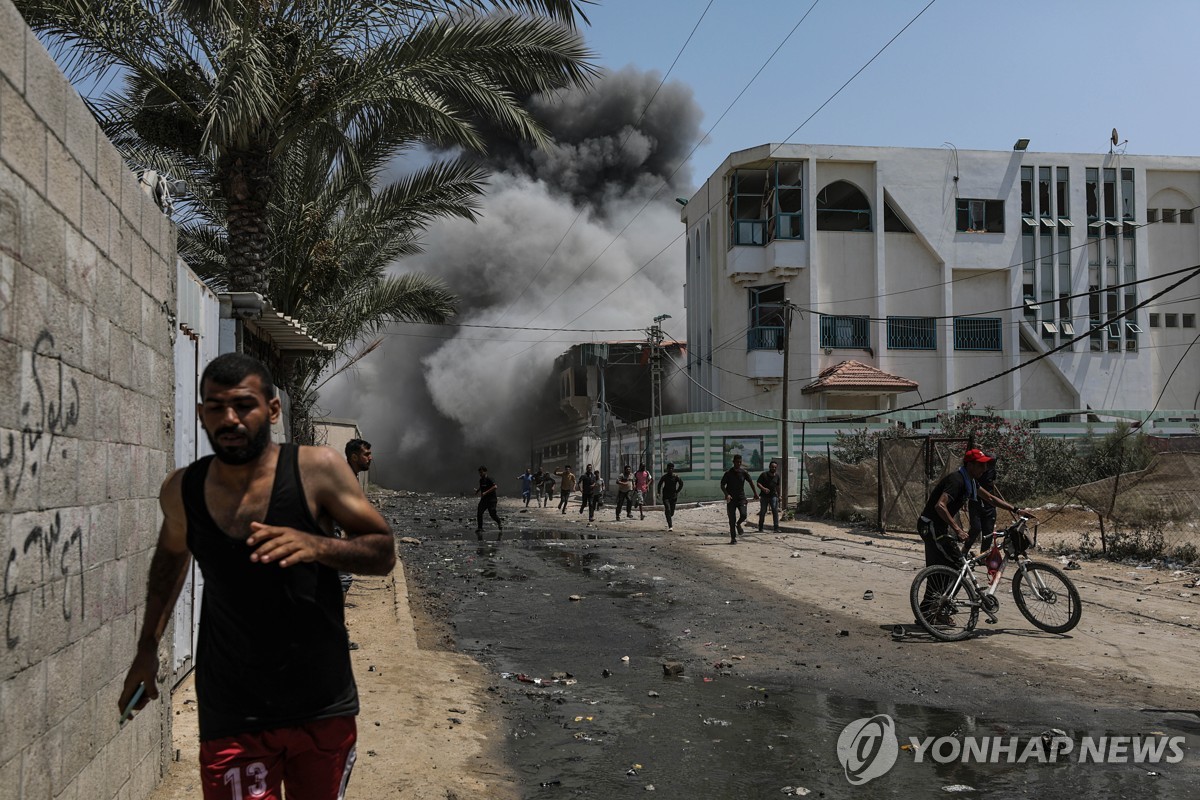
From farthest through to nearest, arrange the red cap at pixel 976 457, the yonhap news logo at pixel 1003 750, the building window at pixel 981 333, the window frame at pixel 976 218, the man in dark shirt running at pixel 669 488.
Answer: the window frame at pixel 976 218 < the building window at pixel 981 333 < the man in dark shirt running at pixel 669 488 < the red cap at pixel 976 457 < the yonhap news logo at pixel 1003 750

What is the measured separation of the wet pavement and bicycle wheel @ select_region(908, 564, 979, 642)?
42 centimetres

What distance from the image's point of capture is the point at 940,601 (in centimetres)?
861

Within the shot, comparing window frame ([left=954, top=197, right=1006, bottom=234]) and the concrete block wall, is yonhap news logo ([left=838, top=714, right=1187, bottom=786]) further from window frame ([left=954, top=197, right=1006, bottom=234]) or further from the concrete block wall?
window frame ([left=954, top=197, right=1006, bottom=234])

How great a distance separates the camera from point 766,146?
38.1m

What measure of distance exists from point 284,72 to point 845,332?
3125 cm

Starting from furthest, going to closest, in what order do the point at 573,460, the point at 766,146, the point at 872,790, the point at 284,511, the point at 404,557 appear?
the point at 573,460 < the point at 766,146 < the point at 404,557 < the point at 872,790 < the point at 284,511

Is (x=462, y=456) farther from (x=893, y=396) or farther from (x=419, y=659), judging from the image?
(x=419, y=659)

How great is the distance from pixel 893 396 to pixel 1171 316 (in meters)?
12.1

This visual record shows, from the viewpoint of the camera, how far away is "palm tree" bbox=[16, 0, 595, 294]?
31.1 ft

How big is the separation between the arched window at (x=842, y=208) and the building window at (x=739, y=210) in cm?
221

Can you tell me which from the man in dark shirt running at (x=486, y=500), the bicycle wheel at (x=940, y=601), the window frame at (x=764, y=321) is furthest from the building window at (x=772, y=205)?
the bicycle wheel at (x=940, y=601)

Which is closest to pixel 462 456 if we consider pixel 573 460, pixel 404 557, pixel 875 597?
pixel 573 460

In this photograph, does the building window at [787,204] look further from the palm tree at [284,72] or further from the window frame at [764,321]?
the palm tree at [284,72]

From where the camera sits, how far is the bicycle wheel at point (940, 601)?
8562mm
